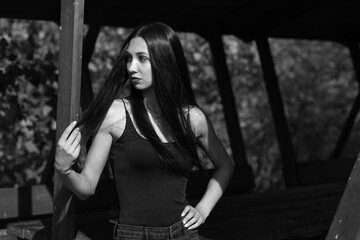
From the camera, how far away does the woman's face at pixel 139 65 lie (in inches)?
100

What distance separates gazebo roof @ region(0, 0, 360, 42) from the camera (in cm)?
523

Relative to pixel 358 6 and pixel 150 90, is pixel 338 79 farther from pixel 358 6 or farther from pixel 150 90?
pixel 150 90

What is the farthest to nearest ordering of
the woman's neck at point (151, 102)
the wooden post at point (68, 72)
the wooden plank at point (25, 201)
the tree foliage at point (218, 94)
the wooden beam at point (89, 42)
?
1. the tree foliage at point (218, 94)
2. the wooden beam at point (89, 42)
3. the wooden plank at point (25, 201)
4. the wooden post at point (68, 72)
5. the woman's neck at point (151, 102)

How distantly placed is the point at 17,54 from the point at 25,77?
0.23 meters

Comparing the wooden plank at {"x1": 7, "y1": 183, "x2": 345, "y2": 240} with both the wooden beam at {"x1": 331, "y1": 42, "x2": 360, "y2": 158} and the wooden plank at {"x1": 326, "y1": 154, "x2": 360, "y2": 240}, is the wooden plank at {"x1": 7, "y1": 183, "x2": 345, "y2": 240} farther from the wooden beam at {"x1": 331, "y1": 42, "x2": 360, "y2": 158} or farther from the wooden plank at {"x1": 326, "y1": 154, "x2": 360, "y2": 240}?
the wooden beam at {"x1": 331, "y1": 42, "x2": 360, "y2": 158}

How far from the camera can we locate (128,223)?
2.43 meters

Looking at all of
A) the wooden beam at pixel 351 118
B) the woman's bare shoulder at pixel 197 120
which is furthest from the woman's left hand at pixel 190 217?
the wooden beam at pixel 351 118

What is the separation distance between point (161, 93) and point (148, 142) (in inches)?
Result: 10.3

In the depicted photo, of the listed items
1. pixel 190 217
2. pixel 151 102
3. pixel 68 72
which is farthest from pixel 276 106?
pixel 190 217

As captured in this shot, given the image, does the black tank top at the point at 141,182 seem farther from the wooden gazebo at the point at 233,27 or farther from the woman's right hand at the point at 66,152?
the wooden gazebo at the point at 233,27

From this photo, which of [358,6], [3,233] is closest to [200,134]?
[3,233]

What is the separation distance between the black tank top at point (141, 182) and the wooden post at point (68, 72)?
735mm

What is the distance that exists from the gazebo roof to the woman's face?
101 inches

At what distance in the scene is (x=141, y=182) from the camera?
244cm
